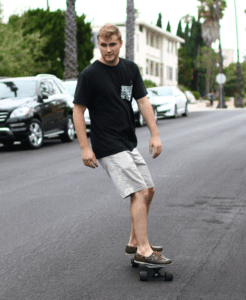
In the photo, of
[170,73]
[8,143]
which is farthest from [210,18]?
[8,143]

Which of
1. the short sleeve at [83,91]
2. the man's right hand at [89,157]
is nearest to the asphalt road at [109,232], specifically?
the man's right hand at [89,157]

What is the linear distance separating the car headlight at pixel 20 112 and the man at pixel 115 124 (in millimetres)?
9698

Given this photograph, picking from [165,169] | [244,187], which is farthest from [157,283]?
[165,169]

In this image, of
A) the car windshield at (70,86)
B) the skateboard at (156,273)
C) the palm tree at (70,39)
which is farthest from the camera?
the palm tree at (70,39)

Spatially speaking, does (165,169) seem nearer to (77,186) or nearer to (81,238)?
(77,186)

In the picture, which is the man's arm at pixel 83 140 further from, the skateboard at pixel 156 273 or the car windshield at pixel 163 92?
the car windshield at pixel 163 92

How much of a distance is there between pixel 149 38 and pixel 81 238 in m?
57.0

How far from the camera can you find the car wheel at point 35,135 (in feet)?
46.6

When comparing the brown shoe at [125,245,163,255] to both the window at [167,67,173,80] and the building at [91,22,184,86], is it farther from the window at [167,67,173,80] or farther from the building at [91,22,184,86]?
the window at [167,67,173,80]

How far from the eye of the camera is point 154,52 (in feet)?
207

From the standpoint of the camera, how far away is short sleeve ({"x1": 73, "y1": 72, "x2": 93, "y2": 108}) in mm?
4312

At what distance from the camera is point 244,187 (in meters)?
8.36

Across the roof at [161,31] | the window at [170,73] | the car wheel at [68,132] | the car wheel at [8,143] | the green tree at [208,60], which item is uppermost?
the roof at [161,31]

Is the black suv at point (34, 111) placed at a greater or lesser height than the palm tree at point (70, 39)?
lesser
